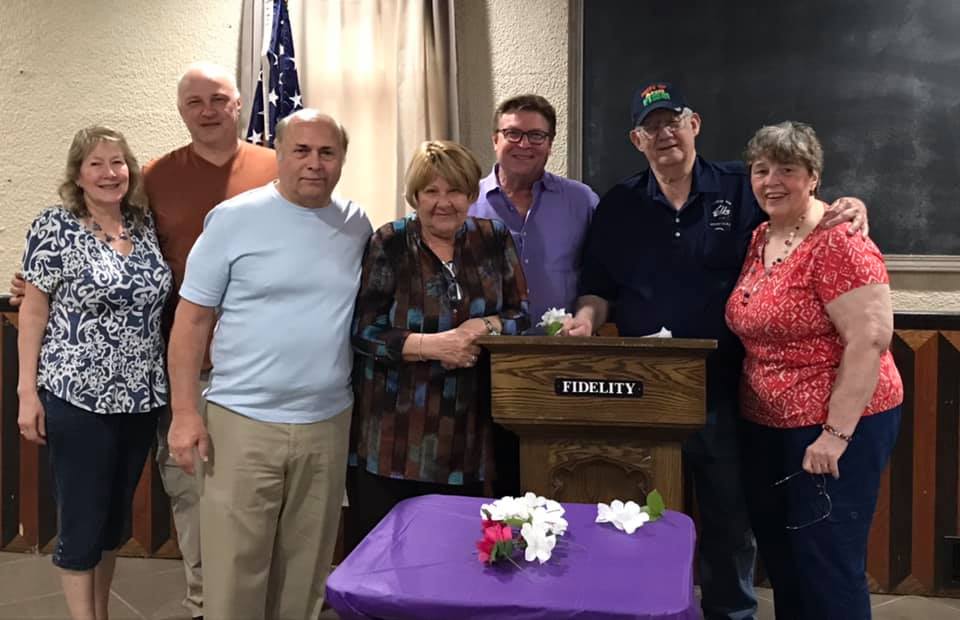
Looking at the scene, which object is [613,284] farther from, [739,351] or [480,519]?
[480,519]

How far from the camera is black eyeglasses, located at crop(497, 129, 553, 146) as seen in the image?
9.14 ft

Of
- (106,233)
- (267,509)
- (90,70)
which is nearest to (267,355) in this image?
(267,509)

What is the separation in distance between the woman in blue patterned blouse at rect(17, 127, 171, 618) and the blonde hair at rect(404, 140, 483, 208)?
92 cm

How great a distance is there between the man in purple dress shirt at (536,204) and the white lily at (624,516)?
1.05 metres

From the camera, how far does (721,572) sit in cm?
283

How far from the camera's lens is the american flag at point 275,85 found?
371 centimetres

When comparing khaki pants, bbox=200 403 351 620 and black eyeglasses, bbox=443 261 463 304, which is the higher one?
black eyeglasses, bbox=443 261 463 304

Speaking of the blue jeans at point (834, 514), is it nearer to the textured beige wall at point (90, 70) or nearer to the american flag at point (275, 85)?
the american flag at point (275, 85)

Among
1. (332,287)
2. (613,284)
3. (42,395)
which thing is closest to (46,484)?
(42,395)

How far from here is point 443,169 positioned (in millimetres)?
2254

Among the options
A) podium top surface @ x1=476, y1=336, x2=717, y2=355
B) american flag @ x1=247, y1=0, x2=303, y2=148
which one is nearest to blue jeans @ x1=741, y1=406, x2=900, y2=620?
podium top surface @ x1=476, y1=336, x2=717, y2=355

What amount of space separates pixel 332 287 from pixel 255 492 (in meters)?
0.56

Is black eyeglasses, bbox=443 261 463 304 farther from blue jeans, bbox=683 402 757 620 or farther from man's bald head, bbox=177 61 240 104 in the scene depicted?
man's bald head, bbox=177 61 240 104

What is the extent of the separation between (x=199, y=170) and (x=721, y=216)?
160 centimetres
